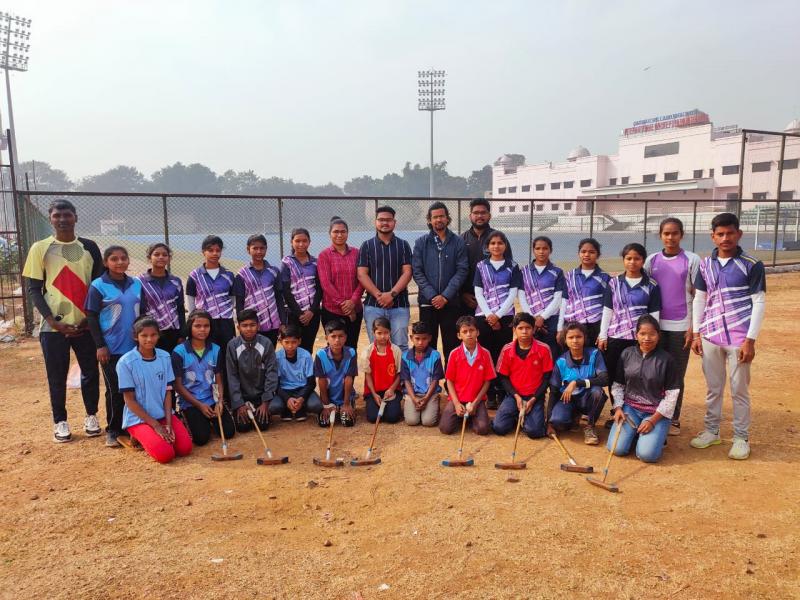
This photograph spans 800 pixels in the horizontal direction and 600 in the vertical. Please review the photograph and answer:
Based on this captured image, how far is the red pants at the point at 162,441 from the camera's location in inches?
191

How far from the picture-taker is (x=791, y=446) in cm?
506

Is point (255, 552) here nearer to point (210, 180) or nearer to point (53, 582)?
point (53, 582)

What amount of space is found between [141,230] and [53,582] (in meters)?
18.8

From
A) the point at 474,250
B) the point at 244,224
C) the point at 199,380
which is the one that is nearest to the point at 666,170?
the point at 244,224

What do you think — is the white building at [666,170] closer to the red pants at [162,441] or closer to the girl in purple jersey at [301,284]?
the girl in purple jersey at [301,284]

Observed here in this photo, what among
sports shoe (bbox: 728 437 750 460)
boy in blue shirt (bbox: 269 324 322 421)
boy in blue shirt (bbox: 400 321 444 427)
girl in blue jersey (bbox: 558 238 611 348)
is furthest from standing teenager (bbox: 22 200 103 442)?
sports shoe (bbox: 728 437 750 460)

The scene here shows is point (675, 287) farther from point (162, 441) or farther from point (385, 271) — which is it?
point (162, 441)

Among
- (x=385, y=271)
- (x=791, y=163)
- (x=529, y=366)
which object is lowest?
(x=529, y=366)

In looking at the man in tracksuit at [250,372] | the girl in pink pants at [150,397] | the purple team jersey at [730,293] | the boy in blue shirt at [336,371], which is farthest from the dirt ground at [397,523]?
the purple team jersey at [730,293]

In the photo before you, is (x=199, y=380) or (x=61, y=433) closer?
(x=61, y=433)

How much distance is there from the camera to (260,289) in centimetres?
599

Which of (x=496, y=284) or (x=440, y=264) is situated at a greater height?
(x=440, y=264)

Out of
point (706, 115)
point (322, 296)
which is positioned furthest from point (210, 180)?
point (322, 296)

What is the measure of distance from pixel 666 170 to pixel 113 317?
62416 millimetres
